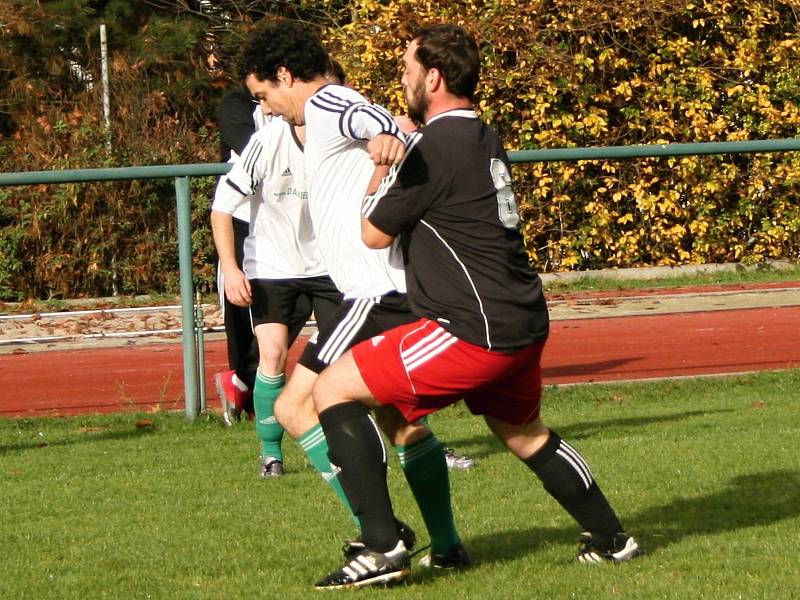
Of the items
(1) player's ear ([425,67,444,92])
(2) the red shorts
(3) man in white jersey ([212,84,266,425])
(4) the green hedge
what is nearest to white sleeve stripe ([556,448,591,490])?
(2) the red shorts

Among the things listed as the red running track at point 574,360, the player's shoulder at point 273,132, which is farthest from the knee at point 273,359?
the red running track at point 574,360

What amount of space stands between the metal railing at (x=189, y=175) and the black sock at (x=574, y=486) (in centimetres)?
438

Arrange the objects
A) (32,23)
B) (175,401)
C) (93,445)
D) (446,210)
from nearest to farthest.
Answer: (446,210)
(93,445)
(175,401)
(32,23)

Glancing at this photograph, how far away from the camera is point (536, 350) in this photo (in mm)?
4867

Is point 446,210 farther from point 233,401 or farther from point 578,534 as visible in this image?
point 233,401

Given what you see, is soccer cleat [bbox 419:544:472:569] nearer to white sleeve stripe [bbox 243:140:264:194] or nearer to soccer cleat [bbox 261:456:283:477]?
soccer cleat [bbox 261:456:283:477]

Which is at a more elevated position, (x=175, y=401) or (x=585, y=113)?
(x=585, y=113)

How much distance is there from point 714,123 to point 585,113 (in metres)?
1.59

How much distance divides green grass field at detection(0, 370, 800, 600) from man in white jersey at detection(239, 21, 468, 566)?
1.14 feet

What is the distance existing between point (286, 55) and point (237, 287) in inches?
60.3

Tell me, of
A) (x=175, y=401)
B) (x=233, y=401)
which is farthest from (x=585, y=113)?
(x=233, y=401)

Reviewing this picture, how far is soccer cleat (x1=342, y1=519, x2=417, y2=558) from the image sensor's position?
5.00m

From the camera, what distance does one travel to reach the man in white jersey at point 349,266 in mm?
5199

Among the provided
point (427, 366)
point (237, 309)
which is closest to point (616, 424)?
point (237, 309)
